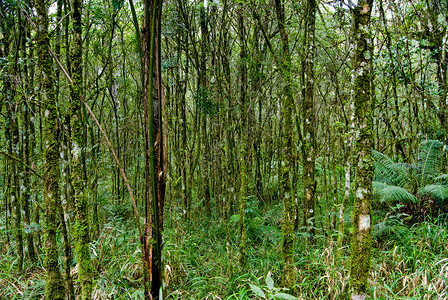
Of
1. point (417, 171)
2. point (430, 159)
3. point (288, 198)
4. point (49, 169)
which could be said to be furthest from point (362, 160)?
point (417, 171)

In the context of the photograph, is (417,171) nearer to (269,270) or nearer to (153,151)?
(269,270)

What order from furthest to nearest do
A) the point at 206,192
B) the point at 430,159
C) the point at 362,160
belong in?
the point at 206,192, the point at 430,159, the point at 362,160

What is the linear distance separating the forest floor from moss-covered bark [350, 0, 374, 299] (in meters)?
0.72

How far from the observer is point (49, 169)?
1816 mm

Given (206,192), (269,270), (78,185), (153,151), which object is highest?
(153,151)

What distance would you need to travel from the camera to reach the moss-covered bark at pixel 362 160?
1.93 metres

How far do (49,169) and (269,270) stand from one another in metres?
2.73

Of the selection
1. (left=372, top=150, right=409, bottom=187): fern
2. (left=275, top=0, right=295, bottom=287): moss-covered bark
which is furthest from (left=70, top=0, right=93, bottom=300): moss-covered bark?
(left=372, top=150, right=409, bottom=187): fern

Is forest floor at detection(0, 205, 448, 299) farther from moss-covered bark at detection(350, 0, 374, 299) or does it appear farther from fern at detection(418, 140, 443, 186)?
fern at detection(418, 140, 443, 186)

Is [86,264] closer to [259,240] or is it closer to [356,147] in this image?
[356,147]

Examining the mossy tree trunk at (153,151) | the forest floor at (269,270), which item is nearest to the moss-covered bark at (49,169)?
the mossy tree trunk at (153,151)

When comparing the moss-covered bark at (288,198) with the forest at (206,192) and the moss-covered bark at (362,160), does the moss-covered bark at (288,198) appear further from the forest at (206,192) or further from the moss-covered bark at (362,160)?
the moss-covered bark at (362,160)

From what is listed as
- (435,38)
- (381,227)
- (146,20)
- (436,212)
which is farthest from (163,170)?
(435,38)

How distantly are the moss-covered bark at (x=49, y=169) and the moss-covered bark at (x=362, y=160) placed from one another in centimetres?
221
